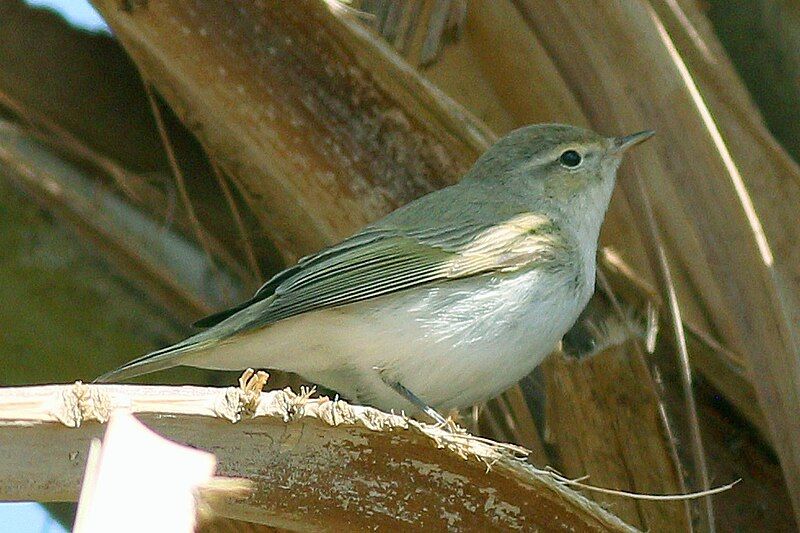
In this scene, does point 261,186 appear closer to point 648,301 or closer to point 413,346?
point 413,346

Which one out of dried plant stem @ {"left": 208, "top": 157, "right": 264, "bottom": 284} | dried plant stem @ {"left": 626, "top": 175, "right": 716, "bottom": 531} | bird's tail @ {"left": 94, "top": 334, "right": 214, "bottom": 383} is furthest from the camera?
dried plant stem @ {"left": 208, "top": 157, "right": 264, "bottom": 284}

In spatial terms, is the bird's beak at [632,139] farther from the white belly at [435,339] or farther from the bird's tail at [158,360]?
the bird's tail at [158,360]

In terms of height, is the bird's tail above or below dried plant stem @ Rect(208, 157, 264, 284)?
below

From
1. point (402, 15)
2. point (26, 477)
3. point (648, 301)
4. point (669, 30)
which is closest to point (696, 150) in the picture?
point (648, 301)

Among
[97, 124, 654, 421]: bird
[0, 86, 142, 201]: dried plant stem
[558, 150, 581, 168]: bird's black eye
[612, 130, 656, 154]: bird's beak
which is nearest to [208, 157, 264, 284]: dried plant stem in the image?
[0, 86, 142, 201]: dried plant stem

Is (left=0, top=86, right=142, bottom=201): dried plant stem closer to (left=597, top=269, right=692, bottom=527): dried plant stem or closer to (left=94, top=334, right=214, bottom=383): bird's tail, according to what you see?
(left=94, top=334, right=214, bottom=383): bird's tail

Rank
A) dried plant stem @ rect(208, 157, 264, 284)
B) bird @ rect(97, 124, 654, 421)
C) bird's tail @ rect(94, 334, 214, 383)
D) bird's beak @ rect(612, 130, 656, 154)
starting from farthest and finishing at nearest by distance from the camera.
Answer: dried plant stem @ rect(208, 157, 264, 284) < bird's beak @ rect(612, 130, 656, 154) < bird @ rect(97, 124, 654, 421) < bird's tail @ rect(94, 334, 214, 383)

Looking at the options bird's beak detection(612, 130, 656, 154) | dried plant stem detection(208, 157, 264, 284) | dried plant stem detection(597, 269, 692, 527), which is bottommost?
dried plant stem detection(597, 269, 692, 527)
